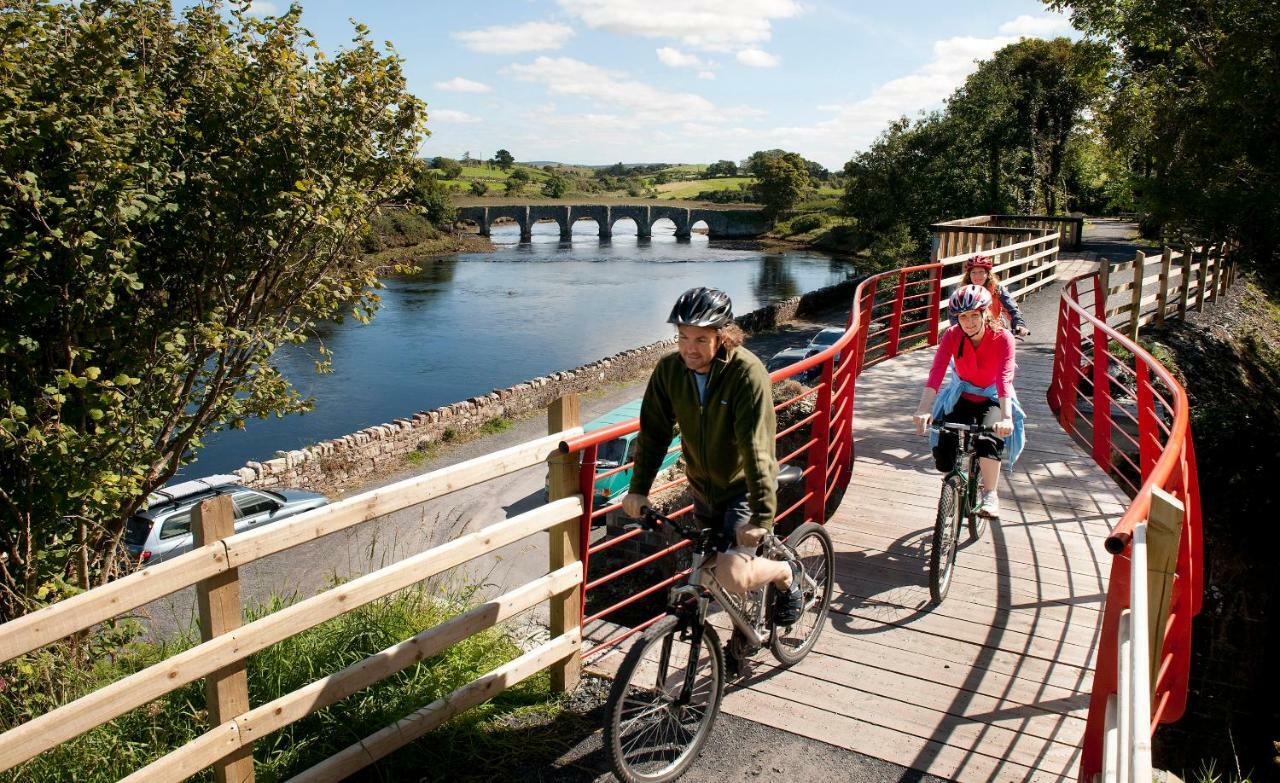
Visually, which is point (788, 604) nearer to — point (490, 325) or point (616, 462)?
point (616, 462)

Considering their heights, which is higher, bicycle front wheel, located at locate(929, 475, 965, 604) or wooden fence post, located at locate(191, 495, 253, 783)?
wooden fence post, located at locate(191, 495, 253, 783)

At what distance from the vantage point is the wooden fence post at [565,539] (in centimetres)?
405

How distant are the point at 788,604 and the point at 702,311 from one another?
63.2 inches

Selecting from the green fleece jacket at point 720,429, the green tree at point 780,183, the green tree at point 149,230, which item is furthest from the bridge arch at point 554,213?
the green fleece jacket at point 720,429

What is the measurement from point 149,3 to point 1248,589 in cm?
1081

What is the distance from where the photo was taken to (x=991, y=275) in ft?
26.7

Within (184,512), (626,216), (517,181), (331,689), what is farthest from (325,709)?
(517,181)

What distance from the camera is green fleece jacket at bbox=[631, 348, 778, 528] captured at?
3514 mm

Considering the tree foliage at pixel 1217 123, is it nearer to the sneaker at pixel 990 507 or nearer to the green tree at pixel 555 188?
the sneaker at pixel 990 507

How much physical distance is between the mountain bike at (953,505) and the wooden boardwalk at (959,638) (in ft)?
0.54

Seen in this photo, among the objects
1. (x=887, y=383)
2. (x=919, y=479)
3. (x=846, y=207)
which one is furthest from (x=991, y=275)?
(x=846, y=207)

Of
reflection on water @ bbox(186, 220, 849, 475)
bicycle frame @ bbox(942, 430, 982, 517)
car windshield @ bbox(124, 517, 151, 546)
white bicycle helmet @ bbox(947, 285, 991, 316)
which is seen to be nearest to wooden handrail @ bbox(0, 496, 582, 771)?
bicycle frame @ bbox(942, 430, 982, 517)

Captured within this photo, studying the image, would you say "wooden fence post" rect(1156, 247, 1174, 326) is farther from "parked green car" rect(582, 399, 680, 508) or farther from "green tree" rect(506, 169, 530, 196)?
"green tree" rect(506, 169, 530, 196)

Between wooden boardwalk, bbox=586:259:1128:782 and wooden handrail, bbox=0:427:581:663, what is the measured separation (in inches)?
60.5
